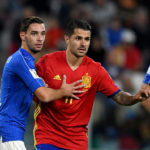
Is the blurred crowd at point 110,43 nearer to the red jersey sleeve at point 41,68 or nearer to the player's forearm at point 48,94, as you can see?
the red jersey sleeve at point 41,68

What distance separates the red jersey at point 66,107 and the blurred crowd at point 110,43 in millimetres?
2583

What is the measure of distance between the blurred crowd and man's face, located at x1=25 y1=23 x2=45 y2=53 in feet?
8.62

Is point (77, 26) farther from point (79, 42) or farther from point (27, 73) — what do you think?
point (27, 73)

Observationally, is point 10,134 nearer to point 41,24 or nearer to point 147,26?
point 41,24

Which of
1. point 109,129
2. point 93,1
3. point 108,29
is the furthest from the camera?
point 93,1

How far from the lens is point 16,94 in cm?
594

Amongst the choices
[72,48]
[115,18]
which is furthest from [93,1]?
[72,48]

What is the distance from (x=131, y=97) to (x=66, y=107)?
826 millimetres

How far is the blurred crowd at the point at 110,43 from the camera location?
10289 millimetres

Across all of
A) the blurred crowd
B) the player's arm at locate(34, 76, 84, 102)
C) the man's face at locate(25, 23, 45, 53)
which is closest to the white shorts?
the player's arm at locate(34, 76, 84, 102)

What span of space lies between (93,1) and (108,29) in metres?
1.25

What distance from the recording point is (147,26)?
12.6 m

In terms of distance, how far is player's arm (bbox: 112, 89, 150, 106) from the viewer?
235 inches

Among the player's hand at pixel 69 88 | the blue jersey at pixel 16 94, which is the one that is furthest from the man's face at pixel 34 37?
the player's hand at pixel 69 88
